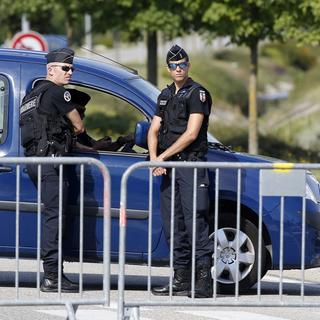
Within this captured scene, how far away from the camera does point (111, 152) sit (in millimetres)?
9539

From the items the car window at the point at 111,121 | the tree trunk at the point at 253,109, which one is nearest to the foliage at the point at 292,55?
the car window at the point at 111,121

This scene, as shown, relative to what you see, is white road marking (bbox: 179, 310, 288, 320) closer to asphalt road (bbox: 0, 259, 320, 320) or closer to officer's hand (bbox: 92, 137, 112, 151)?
asphalt road (bbox: 0, 259, 320, 320)

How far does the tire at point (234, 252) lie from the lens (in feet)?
→ 31.0

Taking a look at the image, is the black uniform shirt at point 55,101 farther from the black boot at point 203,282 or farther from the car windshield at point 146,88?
the black boot at point 203,282

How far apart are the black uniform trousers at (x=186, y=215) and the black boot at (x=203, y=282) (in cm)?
5

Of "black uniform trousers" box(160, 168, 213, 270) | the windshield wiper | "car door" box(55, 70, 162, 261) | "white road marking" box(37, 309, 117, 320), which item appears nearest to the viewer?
"white road marking" box(37, 309, 117, 320)

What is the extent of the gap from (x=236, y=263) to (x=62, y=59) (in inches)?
78.1

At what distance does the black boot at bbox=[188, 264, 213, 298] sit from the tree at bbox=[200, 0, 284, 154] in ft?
37.9

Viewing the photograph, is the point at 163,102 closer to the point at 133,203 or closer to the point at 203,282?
the point at 133,203

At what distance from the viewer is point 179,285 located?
9.19 m

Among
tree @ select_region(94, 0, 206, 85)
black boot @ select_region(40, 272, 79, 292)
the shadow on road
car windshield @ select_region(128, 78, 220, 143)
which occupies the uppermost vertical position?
tree @ select_region(94, 0, 206, 85)

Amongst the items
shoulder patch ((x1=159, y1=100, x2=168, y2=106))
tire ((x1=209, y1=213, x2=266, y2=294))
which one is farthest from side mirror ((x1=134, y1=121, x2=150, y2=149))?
tire ((x1=209, y1=213, x2=266, y2=294))

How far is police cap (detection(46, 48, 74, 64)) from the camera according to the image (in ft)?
30.4

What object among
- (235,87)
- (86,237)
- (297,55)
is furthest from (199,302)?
(297,55)
